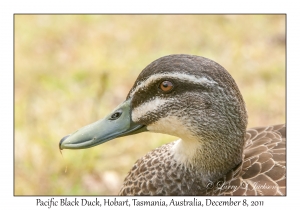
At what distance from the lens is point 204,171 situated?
2027 millimetres

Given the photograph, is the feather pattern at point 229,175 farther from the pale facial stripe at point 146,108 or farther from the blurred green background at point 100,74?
the blurred green background at point 100,74

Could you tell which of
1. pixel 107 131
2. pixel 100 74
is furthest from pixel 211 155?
pixel 100 74

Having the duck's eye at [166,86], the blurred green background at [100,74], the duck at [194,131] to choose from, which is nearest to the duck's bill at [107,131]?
the duck at [194,131]

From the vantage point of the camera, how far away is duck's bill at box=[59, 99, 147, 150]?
77.5 inches

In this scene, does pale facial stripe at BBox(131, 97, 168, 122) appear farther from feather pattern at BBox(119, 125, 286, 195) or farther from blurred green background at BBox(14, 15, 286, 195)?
blurred green background at BBox(14, 15, 286, 195)

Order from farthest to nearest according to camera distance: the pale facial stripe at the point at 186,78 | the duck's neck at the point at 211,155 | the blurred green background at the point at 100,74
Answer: the blurred green background at the point at 100,74
the duck's neck at the point at 211,155
the pale facial stripe at the point at 186,78

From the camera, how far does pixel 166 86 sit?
187 cm

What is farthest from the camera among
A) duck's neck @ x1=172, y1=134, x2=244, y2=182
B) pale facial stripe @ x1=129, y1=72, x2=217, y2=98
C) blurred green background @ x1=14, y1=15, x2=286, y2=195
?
blurred green background @ x1=14, y1=15, x2=286, y2=195

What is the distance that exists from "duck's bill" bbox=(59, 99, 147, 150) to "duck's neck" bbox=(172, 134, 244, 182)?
227mm

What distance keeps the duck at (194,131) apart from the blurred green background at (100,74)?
937 millimetres

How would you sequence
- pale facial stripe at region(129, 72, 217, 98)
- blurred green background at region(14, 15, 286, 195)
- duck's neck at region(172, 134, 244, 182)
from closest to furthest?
pale facial stripe at region(129, 72, 217, 98) → duck's neck at region(172, 134, 244, 182) → blurred green background at region(14, 15, 286, 195)

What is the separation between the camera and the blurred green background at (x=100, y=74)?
299cm

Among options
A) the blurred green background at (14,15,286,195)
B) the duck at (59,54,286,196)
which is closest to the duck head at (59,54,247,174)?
the duck at (59,54,286,196)
